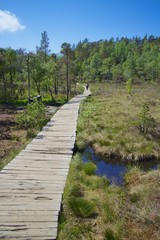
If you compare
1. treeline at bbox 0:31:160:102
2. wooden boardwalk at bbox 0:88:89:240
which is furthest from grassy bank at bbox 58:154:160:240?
treeline at bbox 0:31:160:102

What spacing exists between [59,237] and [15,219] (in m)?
1.09

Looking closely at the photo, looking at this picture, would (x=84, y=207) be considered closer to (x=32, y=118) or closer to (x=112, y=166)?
(x=112, y=166)

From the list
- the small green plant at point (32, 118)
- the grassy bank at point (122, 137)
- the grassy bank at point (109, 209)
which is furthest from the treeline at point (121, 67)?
the grassy bank at point (109, 209)

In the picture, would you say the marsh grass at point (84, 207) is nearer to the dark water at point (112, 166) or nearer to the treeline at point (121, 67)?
the dark water at point (112, 166)

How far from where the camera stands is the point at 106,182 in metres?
9.13

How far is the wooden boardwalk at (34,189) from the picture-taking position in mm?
5633

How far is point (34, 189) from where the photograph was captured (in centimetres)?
741

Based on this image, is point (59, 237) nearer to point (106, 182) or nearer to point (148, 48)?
point (106, 182)

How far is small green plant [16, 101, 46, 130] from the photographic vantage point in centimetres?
1614

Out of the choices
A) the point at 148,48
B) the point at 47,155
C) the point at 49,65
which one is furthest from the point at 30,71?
the point at 148,48

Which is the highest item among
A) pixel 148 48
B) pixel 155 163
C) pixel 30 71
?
pixel 148 48

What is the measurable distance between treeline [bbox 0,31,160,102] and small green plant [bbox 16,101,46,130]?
11359mm

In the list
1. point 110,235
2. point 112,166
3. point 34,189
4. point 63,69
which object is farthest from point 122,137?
point 63,69

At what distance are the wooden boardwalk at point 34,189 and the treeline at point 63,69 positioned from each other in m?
17.6
